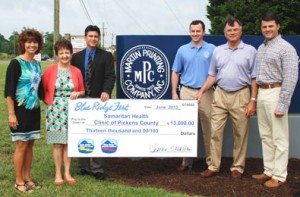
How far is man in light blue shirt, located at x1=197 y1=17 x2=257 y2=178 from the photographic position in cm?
494

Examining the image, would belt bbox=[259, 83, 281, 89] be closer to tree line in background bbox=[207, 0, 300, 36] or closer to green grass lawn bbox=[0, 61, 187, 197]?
green grass lawn bbox=[0, 61, 187, 197]

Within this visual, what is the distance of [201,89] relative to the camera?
522 cm

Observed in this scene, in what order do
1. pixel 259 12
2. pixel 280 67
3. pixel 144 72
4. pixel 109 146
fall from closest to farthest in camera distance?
pixel 280 67 < pixel 109 146 < pixel 144 72 < pixel 259 12

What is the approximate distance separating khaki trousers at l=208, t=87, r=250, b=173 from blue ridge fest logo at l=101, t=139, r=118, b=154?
126 centimetres

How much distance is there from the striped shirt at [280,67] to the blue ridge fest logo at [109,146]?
1.90m

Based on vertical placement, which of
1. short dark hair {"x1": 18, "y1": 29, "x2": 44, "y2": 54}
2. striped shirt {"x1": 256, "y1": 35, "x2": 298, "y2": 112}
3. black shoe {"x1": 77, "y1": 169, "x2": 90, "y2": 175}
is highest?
short dark hair {"x1": 18, "y1": 29, "x2": 44, "y2": 54}

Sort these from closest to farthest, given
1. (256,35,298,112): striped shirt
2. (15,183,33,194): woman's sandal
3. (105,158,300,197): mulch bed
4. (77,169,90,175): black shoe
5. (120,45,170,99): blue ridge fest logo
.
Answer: (256,35,298,112): striped shirt < (15,183,33,194): woman's sandal < (105,158,300,197): mulch bed < (77,169,90,175): black shoe < (120,45,170,99): blue ridge fest logo

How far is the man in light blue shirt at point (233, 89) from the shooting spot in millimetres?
4941

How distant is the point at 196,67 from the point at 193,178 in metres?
1.43

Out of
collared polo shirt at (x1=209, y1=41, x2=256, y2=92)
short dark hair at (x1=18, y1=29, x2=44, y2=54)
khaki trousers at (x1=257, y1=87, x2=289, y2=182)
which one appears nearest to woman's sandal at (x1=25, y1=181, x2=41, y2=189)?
short dark hair at (x1=18, y1=29, x2=44, y2=54)

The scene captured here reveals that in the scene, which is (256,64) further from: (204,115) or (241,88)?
(204,115)

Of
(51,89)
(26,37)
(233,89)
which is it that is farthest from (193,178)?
(26,37)

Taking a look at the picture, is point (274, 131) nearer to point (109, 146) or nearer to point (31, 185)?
point (109, 146)

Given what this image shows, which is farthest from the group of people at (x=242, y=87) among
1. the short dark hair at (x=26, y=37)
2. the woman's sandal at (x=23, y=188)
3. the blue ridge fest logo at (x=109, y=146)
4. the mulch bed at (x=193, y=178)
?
the woman's sandal at (x=23, y=188)
